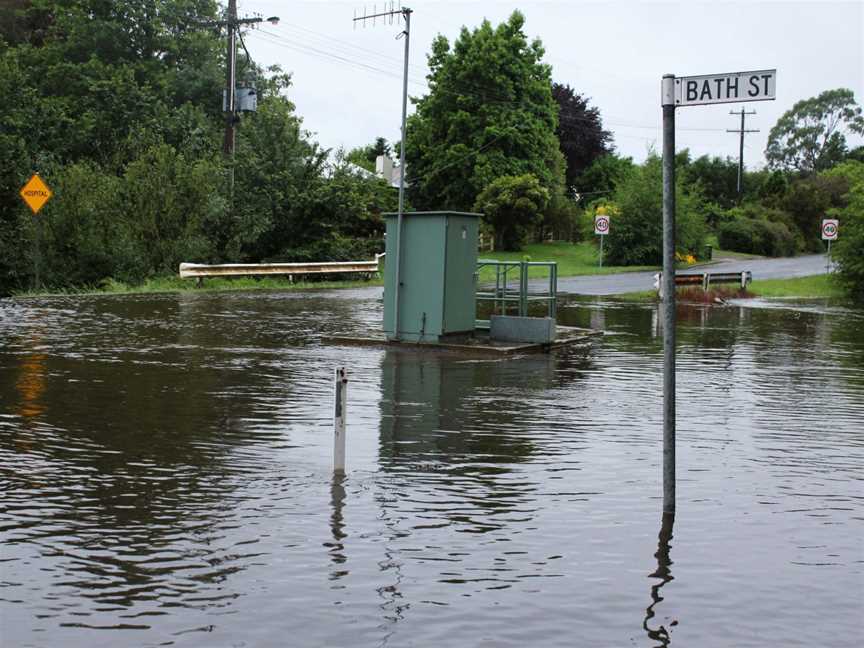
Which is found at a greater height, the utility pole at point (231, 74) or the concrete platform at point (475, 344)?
the utility pole at point (231, 74)

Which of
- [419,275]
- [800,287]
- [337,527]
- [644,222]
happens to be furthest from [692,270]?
[337,527]

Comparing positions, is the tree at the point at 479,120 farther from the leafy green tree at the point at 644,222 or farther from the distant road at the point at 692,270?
the distant road at the point at 692,270

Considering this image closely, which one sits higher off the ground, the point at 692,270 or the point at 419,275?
the point at 692,270

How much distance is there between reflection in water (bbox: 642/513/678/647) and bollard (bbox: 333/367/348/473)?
2582mm

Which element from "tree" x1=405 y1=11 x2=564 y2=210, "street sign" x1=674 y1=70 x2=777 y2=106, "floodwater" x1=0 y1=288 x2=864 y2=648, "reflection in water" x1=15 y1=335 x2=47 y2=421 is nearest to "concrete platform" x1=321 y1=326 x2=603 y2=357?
"floodwater" x1=0 y1=288 x2=864 y2=648

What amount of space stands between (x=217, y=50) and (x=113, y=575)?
219 ft

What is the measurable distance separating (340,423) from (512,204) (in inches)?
2364

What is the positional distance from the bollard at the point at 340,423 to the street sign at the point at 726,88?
3.23 metres

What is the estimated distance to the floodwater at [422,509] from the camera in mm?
5770

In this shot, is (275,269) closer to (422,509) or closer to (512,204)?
(512,204)

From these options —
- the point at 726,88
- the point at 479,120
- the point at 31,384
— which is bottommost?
the point at 31,384

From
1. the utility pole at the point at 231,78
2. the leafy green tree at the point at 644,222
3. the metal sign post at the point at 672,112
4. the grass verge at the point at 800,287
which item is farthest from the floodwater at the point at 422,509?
the leafy green tree at the point at 644,222

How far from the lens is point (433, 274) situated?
18750 millimetres

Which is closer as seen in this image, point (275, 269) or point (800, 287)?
point (275, 269)
